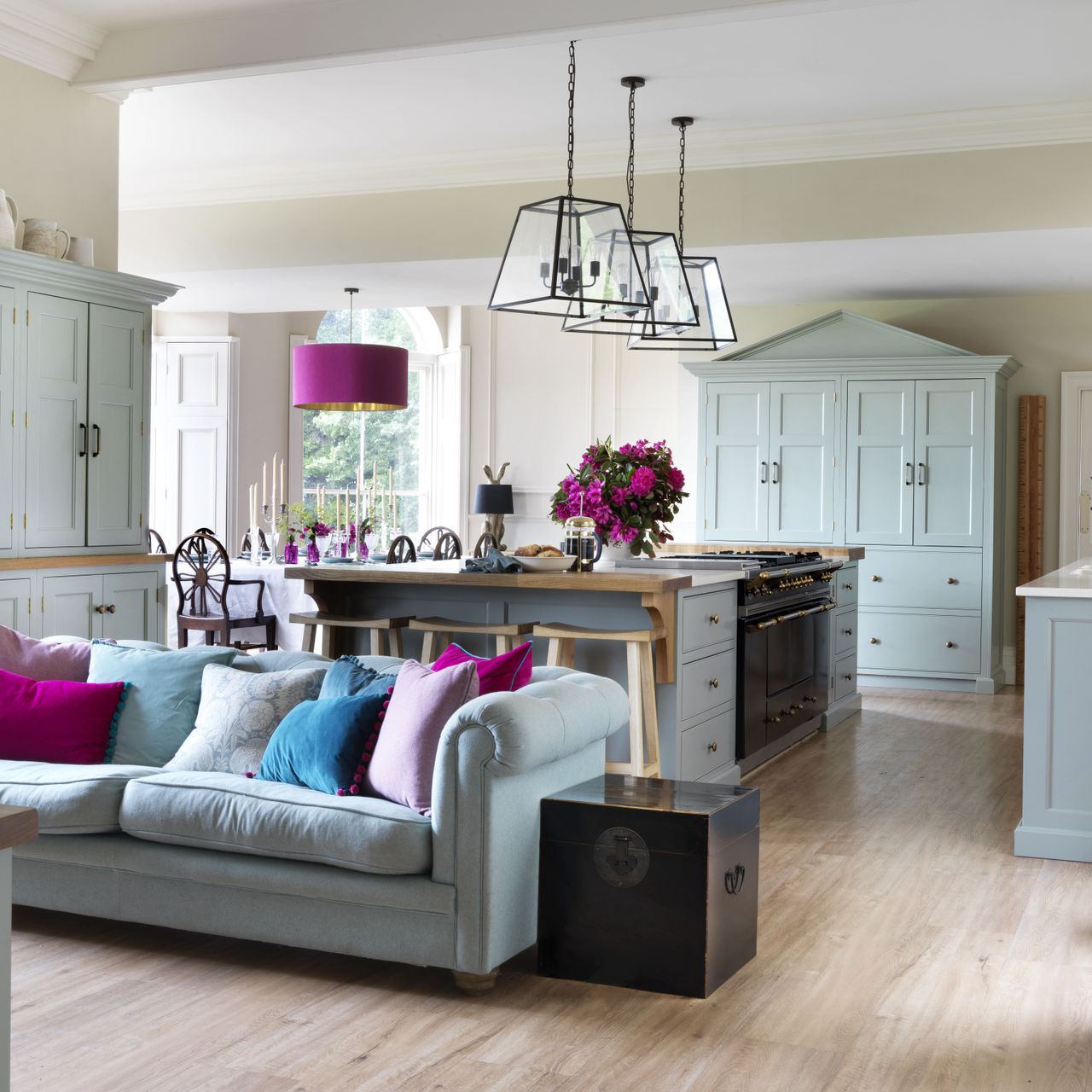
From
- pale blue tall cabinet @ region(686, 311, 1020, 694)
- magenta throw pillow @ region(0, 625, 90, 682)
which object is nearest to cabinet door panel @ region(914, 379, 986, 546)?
pale blue tall cabinet @ region(686, 311, 1020, 694)

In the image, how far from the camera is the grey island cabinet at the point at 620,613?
14.8 ft

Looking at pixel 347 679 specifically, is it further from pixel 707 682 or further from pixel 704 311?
pixel 704 311

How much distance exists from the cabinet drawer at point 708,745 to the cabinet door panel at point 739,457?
3.24m

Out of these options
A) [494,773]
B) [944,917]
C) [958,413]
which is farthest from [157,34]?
[958,413]

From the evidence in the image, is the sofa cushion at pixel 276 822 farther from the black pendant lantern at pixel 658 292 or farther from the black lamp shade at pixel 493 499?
the black lamp shade at pixel 493 499

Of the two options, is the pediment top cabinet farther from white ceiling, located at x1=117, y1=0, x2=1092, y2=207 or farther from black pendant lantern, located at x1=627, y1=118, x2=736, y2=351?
black pendant lantern, located at x1=627, y1=118, x2=736, y2=351

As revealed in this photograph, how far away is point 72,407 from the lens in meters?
4.83

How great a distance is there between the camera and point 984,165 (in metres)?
5.92

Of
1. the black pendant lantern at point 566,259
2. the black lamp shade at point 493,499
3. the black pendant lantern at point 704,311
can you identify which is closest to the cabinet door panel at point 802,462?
the black lamp shade at point 493,499

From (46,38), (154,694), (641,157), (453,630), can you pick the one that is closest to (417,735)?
(154,694)

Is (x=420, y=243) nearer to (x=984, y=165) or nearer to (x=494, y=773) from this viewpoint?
(x=984, y=165)

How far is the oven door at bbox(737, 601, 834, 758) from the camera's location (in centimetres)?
519

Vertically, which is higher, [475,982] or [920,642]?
[920,642]

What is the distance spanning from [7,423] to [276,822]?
233cm
